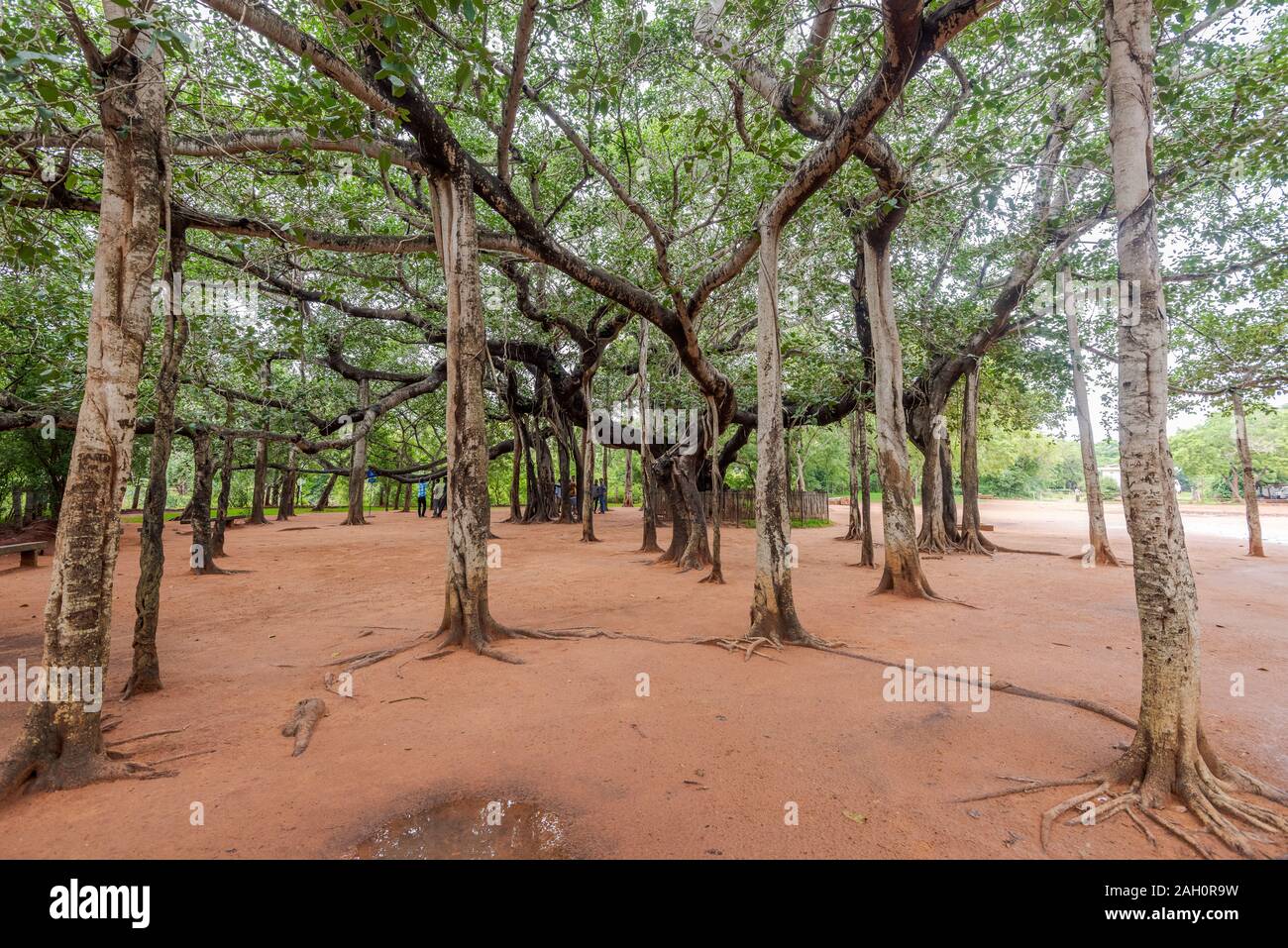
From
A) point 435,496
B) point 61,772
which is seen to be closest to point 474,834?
point 61,772

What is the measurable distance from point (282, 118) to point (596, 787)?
4.80m

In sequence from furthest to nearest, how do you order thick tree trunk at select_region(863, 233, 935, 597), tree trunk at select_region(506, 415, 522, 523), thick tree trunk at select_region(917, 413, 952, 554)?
1. tree trunk at select_region(506, 415, 522, 523)
2. thick tree trunk at select_region(917, 413, 952, 554)
3. thick tree trunk at select_region(863, 233, 935, 597)

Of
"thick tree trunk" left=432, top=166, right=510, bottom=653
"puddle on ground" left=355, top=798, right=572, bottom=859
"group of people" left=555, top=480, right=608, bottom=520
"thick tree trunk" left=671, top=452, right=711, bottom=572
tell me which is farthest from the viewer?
"group of people" left=555, top=480, right=608, bottom=520

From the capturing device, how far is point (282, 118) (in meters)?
3.79

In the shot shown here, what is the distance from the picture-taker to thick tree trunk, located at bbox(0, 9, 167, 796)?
2.71m

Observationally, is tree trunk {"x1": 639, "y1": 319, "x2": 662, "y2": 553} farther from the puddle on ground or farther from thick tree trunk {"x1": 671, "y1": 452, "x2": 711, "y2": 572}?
the puddle on ground

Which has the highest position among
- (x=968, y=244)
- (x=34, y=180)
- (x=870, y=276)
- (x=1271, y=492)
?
(x=968, y=244)

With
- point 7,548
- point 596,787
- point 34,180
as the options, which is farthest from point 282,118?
point 7,548

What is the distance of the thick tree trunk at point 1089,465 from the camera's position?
10414mm

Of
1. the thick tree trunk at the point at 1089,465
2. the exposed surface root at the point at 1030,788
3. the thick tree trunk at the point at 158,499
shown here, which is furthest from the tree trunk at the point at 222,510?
the thick tree trunk at the point at 1089,465

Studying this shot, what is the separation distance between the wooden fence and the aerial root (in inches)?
528

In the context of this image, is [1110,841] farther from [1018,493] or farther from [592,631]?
[1018,493]

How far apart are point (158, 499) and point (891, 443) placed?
831cm

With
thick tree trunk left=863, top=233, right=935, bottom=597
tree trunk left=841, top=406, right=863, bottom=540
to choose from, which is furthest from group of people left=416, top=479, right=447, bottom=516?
thick tree trunk left=863, top=233, right=935, bottom=597
